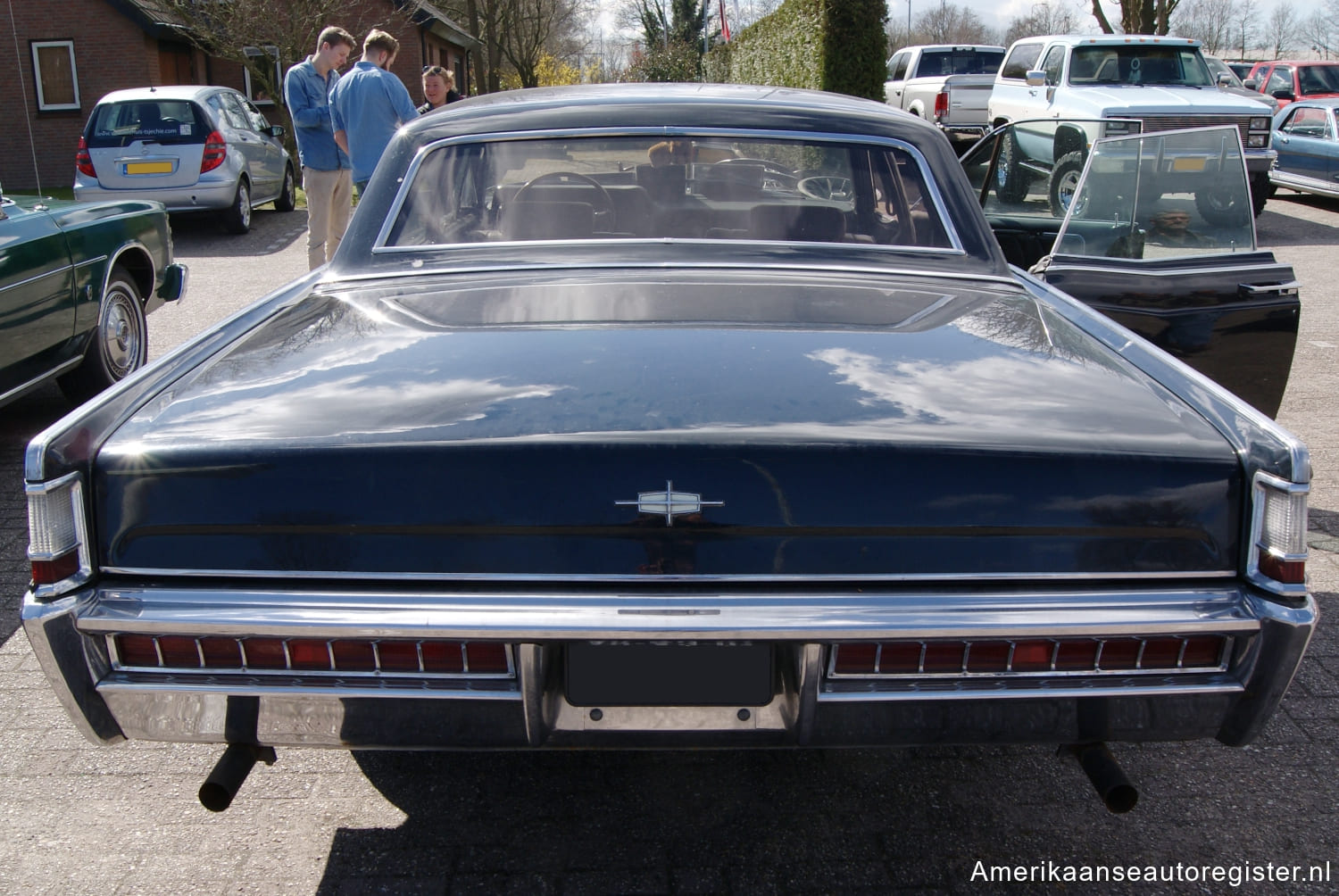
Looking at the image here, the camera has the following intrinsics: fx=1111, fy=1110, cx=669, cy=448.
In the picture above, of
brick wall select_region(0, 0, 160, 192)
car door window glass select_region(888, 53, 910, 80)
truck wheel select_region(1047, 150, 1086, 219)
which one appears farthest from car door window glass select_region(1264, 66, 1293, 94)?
brick wall select_region(0, 0, 160, 192)

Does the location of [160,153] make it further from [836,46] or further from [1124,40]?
[1124,40]

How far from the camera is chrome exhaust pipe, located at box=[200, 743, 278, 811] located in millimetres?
2008

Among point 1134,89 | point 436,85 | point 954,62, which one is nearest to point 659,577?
point 436,85

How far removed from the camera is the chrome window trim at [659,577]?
189 cm

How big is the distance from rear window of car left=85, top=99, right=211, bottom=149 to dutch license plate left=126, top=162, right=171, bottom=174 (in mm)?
240

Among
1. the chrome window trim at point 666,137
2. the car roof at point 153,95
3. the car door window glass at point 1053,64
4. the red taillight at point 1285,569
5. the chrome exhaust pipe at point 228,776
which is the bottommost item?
the chrome exhaust pipe at point 228,776

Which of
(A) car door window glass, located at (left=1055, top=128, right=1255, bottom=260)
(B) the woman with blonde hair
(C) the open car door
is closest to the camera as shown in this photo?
(C) the open car door

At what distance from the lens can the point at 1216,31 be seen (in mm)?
79125

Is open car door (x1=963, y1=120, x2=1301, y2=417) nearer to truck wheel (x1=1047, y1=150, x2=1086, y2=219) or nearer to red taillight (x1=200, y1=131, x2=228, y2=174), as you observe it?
truck wheel (x1=1047, y1=150, x2=1086, y2=219)

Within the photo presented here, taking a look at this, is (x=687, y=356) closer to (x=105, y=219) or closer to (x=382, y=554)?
(x=382, y=554)

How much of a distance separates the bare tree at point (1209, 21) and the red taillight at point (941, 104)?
7218cm

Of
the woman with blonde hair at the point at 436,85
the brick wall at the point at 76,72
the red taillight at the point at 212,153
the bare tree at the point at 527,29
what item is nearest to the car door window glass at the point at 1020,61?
the woman with blonde hair at the point at 436,85

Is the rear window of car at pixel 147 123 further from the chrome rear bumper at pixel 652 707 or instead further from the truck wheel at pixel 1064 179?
the chrome rear bumper at pixel 652 707

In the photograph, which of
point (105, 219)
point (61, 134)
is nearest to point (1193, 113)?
point (105, 219)
